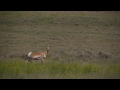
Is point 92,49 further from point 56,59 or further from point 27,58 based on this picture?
point 27,58

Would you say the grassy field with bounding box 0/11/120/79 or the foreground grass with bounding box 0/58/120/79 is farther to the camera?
the grassy field with bounding box 0/11/120/79

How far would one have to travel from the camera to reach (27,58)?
55.6 ft

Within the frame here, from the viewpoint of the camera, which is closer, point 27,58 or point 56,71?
point 56,71

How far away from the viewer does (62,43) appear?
64.7ft

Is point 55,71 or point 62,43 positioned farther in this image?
point 62,43

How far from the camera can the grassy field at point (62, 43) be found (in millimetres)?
13852

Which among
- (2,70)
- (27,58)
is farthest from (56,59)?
(2,70)

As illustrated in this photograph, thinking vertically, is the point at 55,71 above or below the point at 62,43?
above

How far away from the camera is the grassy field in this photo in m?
13.9

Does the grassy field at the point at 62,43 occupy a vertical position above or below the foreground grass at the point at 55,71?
below

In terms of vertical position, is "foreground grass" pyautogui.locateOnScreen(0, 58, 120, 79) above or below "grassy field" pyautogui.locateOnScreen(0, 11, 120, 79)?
above

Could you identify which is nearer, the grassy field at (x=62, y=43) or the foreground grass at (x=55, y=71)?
the foreground grass at (x=55, y=71)
